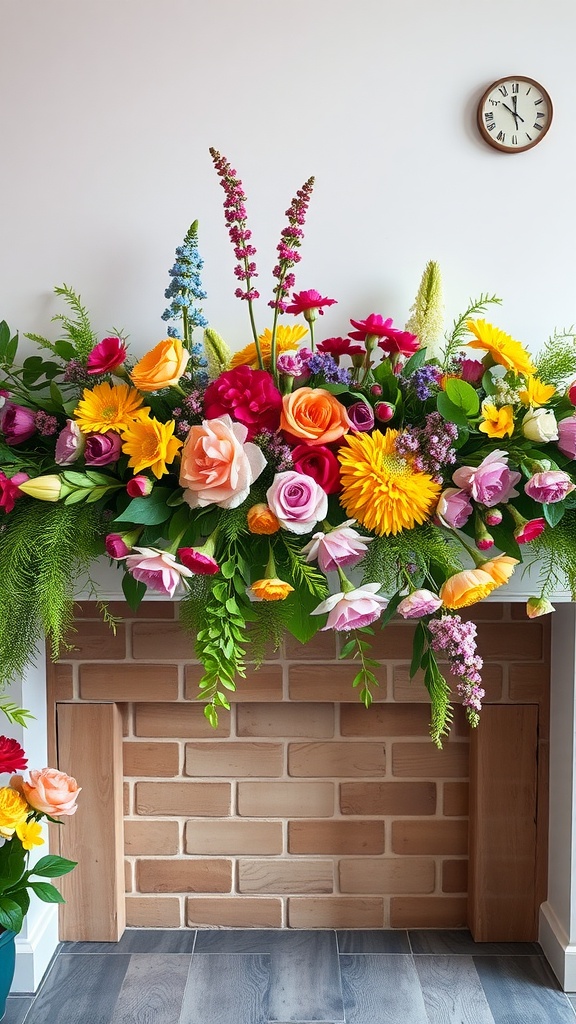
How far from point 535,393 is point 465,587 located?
1.28ft

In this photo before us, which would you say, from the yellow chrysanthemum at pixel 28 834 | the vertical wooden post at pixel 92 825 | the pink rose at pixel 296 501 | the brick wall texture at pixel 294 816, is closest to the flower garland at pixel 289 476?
the pink rose at pixel 296 501

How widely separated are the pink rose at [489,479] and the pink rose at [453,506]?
0.06ft

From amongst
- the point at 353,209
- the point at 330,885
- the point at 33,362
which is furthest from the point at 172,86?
the point at 330,885

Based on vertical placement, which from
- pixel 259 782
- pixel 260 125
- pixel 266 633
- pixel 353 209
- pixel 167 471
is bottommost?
pixel 259 782

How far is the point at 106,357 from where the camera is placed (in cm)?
157

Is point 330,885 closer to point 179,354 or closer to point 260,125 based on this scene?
point 179,354

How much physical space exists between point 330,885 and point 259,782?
0.31m

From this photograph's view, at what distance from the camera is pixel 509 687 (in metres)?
2.03

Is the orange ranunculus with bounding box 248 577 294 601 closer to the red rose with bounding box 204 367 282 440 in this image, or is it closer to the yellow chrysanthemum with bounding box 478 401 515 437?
the red rose with bounding box 204 367 282 440

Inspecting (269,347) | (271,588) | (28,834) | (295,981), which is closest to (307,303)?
(269,347)

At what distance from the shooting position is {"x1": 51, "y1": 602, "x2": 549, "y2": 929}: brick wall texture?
208 centimetres

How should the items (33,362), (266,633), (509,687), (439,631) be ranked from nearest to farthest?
(439,631), (266,633), (33,362), (509,687)

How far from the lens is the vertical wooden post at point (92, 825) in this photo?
2029 mm

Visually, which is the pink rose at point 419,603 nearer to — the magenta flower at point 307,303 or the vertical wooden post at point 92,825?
the magenta flower at point 307,303
